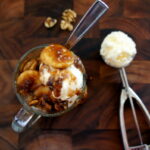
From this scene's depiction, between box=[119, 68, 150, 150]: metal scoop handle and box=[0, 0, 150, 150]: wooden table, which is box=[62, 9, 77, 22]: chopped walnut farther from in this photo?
box=[119, 68, 150, 150]: metal scoop handle

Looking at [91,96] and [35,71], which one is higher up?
[35,71]

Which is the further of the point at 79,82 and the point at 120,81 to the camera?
the point at 120,81

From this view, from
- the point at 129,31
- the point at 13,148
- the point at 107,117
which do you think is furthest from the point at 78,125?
the point at 129,31

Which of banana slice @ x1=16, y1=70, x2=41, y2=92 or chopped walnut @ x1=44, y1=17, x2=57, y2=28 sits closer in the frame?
banana slice @ x1=16, y1=70, x2=41, y2=92

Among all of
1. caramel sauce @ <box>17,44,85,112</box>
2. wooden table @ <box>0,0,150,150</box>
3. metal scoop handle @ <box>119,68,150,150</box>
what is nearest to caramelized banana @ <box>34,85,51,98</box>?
caramel sauce @ <box>17,44,85,112</box>

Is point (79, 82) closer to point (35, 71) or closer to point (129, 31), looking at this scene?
point (35, 71)

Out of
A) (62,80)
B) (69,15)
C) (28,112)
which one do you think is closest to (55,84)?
(62,80)
